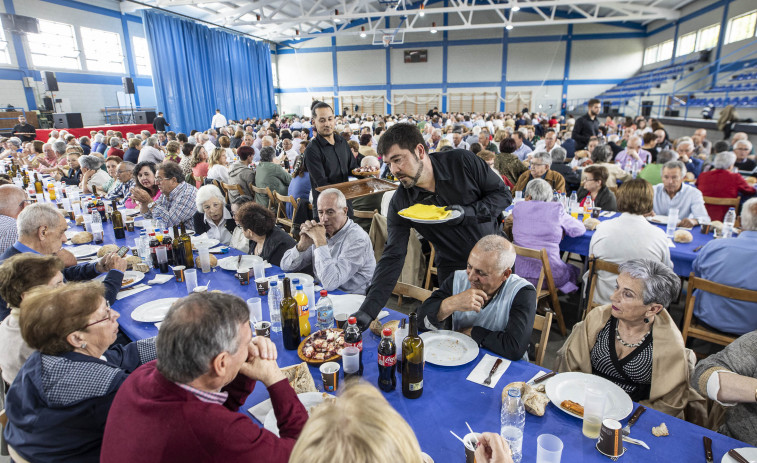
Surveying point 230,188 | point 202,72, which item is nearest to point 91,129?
point 202,72

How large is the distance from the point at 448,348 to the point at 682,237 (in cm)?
285

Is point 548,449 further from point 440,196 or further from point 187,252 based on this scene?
point 187,252

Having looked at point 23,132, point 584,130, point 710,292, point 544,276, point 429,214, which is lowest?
point 544,276

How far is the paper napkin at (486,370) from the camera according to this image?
176 cm

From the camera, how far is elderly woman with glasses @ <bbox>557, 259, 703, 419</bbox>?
73.3 inches

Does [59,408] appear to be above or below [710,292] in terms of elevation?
above

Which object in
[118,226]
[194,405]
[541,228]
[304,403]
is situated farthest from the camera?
[118,226]

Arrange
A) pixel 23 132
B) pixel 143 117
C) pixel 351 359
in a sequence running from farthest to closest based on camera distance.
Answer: pixel 143 117 < pixel 23 132 < pixel 351 359

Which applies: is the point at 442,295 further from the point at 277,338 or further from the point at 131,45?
the point at 131,45

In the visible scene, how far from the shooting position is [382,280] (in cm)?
233

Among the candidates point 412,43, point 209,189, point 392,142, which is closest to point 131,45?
point 412,43

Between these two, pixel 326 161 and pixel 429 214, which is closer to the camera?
pixel 429 214

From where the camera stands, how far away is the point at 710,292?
2695 mm

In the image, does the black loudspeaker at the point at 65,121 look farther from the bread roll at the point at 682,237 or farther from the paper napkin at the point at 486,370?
the bread roll at the point at 682,237
